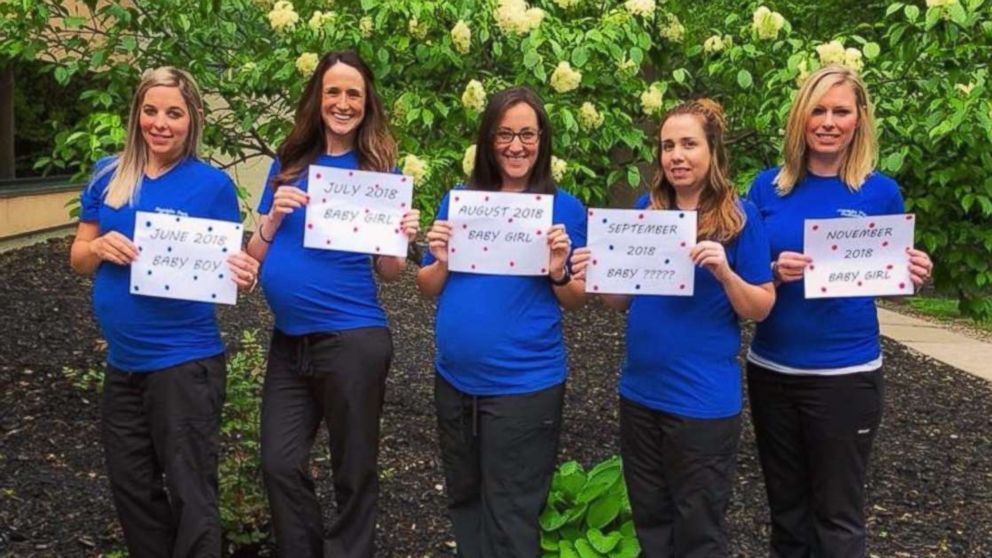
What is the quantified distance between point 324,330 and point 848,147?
70.1 inches

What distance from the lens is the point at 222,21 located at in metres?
5.13

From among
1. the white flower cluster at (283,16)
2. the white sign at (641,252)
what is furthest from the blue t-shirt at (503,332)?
the white flower cluster at (283,16)

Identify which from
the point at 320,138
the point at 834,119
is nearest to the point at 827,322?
the point at 834,119

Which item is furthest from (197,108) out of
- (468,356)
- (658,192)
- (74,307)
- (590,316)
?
(590,316)

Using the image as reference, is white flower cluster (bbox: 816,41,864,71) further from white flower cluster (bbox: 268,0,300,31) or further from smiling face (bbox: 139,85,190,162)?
smiling face (bbox: 139,85,190,162)

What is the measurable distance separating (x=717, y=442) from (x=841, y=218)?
798 millimetres

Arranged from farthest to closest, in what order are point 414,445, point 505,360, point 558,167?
point 414,445 → point 558,167 → point 505,360

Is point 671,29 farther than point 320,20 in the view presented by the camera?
Yes

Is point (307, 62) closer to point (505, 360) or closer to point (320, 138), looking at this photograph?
point (320, 138)

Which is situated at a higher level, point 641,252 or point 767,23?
point 767,23

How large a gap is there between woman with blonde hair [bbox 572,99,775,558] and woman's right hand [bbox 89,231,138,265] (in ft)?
4.58

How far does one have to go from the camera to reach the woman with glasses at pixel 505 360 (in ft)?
11.6

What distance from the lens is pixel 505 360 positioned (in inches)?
139

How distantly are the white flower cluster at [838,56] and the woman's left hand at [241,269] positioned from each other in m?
2.18
